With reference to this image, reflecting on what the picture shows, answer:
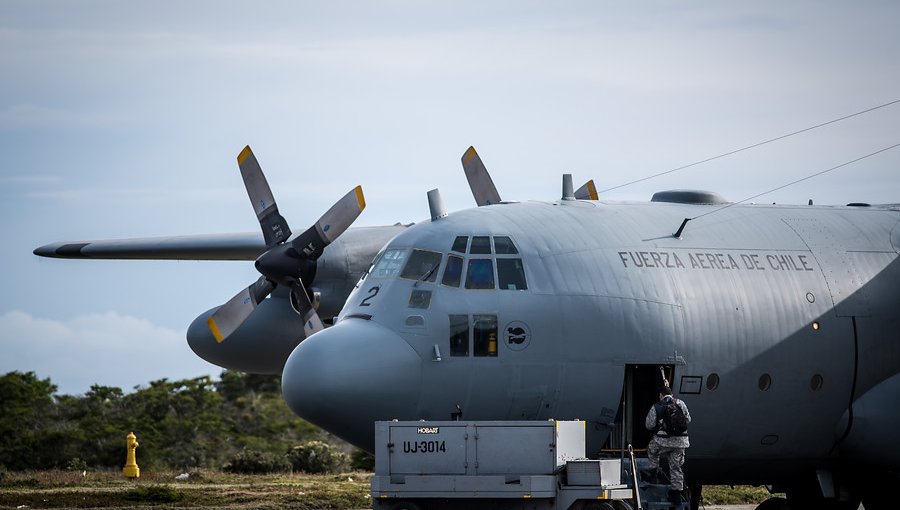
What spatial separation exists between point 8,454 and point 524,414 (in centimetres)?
2633

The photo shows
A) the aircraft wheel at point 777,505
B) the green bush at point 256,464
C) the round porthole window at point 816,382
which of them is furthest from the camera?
the green bush at point 256,464

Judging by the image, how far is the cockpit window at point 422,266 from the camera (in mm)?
16578

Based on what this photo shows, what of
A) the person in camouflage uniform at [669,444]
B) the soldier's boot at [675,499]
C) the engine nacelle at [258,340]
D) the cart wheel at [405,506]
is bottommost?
the soldier's boot at [675,499]

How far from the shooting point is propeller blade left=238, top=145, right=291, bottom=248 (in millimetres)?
24219

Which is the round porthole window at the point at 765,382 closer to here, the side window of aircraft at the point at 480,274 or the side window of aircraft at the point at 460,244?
the side window of aircraft at the point at 480,274

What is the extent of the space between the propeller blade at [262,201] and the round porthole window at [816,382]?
10.1m

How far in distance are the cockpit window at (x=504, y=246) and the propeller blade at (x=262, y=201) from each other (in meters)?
8.17

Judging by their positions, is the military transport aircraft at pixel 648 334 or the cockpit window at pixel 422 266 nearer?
the military transport aircraft at pixel 648 334

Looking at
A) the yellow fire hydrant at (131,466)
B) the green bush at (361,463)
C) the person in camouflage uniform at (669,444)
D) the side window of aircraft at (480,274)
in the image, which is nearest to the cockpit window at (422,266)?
the side window of aircraft at (480,274)

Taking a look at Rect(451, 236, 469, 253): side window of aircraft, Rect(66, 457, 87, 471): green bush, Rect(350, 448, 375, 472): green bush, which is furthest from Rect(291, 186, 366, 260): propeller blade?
Rect(66, 457, 87, 471): green bush

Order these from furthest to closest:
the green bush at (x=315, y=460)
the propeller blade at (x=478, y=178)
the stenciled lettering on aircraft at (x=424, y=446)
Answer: the green bush at (x=315, y=460), the propeller blade at (x=478, y=178), the stenciled lettering on aircraft at (x=424, y=446)

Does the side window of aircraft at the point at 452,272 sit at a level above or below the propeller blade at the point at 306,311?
above

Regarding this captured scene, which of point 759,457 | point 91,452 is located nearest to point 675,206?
point 759,457

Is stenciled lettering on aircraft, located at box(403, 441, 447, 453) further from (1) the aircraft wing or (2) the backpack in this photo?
(1) the aircraft wing
